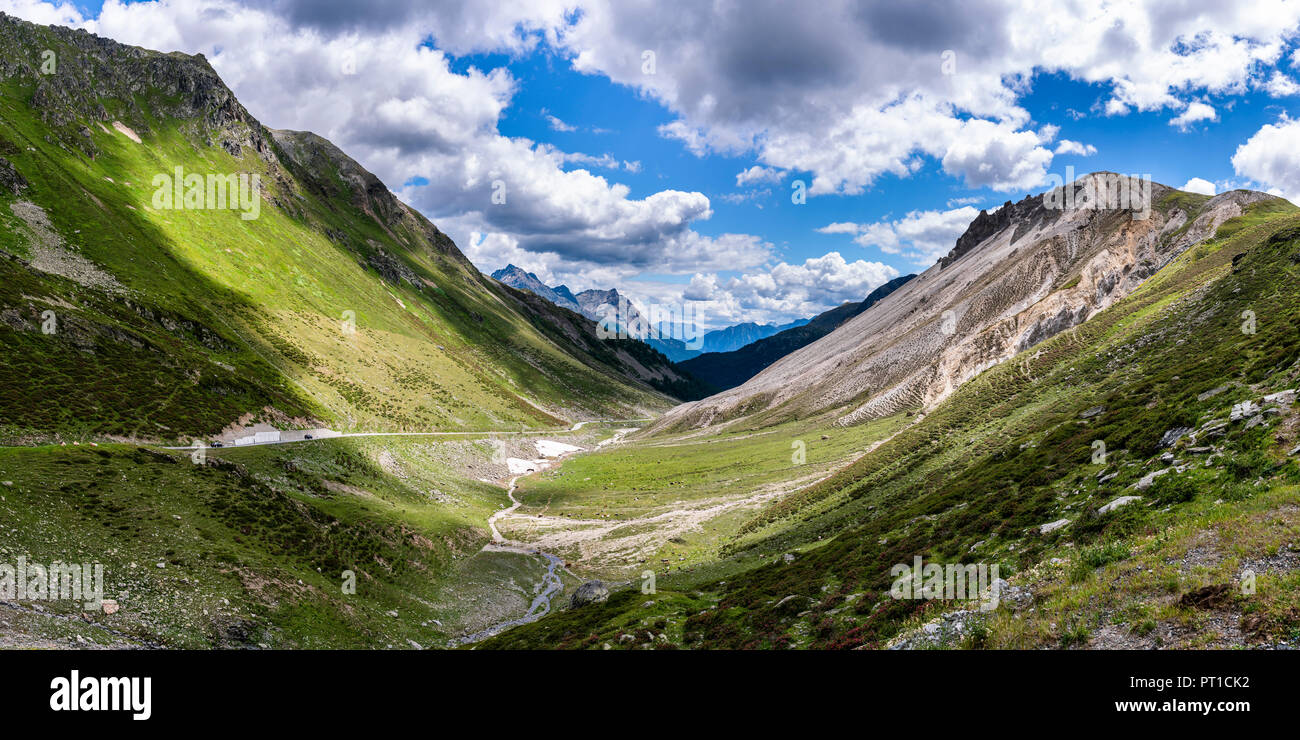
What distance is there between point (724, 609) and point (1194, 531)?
20.7 m

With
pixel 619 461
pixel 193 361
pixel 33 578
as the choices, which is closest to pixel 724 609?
pixel 33 578

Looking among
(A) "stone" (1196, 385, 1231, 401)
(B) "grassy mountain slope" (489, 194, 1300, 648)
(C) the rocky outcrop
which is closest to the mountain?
(C) the rocky outcrop

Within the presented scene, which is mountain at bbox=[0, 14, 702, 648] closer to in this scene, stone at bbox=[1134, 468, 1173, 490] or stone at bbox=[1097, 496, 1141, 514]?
stone at bbox=[1097, 496, 1141, 514]

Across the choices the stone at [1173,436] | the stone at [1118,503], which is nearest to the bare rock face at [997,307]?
the stone at [1173,436]

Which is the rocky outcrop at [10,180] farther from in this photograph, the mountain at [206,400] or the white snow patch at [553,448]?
the white snow patch at [553,448]

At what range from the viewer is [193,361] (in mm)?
75188

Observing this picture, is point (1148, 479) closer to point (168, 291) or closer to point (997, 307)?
point (997, 307)

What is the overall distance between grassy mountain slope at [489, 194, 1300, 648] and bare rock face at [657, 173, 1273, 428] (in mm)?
24025

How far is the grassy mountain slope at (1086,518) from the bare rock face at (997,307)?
2403 cm

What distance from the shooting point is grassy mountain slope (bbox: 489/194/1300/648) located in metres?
12.3

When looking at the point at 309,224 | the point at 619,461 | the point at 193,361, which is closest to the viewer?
the point at 193,361

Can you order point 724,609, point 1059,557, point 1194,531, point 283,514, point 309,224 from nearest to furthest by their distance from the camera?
1. point 1194,531
2. point 1059,557
3. point 724,609
4. point 283,514
5. point 309,224
